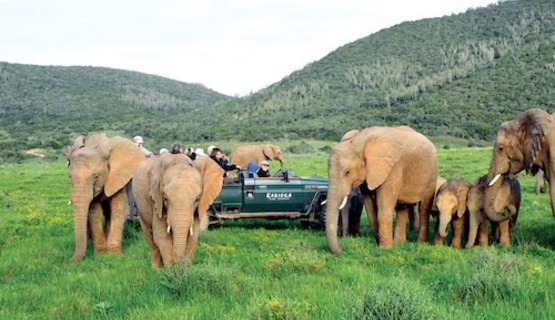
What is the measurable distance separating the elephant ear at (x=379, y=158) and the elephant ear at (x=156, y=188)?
436 centimetres

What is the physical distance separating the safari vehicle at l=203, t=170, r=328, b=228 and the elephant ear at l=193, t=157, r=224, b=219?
456cm

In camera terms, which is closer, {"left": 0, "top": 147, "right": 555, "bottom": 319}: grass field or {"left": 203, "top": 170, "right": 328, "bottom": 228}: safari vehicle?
{"left": 0, "top": 147, "right": 555, "bottom": 319}: grass field

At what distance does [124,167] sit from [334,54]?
123m

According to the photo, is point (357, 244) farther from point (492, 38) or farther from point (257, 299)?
point (492, 38)

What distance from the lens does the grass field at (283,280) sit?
20.6 ft

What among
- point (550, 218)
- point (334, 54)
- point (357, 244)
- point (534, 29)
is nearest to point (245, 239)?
point (357, 244)

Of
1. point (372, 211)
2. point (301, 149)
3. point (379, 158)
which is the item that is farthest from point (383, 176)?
point (301, 149)

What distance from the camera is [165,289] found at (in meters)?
7.84

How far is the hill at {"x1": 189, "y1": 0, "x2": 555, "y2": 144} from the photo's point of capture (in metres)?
69.9

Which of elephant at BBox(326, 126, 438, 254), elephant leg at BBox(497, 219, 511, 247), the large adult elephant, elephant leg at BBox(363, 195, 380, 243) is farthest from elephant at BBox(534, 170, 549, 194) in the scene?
the large adult elephant

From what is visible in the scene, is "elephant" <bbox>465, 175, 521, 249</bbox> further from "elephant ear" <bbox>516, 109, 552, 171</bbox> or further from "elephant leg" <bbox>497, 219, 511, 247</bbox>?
"elephant ear" <bbox>516, 109, 552, 171</bbox>

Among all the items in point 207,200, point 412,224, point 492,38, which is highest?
point 492,38

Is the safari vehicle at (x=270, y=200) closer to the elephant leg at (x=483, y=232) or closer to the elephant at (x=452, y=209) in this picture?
the elephant at (x=452, y=209)

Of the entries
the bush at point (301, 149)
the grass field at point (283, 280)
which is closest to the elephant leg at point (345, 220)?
the grass field at point (283, 280)
